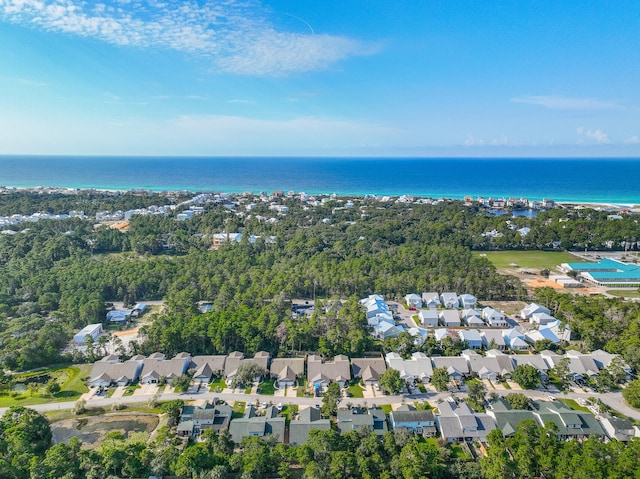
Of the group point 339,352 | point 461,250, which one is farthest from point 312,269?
point 461,250

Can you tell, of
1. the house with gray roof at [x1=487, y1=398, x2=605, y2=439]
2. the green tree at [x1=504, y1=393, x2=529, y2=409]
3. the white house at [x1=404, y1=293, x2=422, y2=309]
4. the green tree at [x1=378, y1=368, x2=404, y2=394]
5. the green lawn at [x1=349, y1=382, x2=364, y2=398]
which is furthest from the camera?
the white house at [x1=404, y1=293, x2=422, y2=309]

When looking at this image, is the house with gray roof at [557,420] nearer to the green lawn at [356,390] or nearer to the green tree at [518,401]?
the green tree at [518,401]

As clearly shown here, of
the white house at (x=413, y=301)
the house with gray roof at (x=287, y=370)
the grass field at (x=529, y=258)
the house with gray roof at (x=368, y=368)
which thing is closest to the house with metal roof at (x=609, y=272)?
the grass field at (x=529, y=258)

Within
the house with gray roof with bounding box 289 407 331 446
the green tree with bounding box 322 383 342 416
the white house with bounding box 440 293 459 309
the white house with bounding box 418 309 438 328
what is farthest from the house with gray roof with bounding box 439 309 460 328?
the house with gray roof with bounding box 289 407 331 446

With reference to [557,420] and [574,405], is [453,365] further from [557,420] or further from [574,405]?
[574,405]

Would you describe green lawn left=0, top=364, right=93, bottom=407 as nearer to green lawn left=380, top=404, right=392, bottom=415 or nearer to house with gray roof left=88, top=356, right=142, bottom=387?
house with gray roof left=88, top=356, right=142, bottom=387
